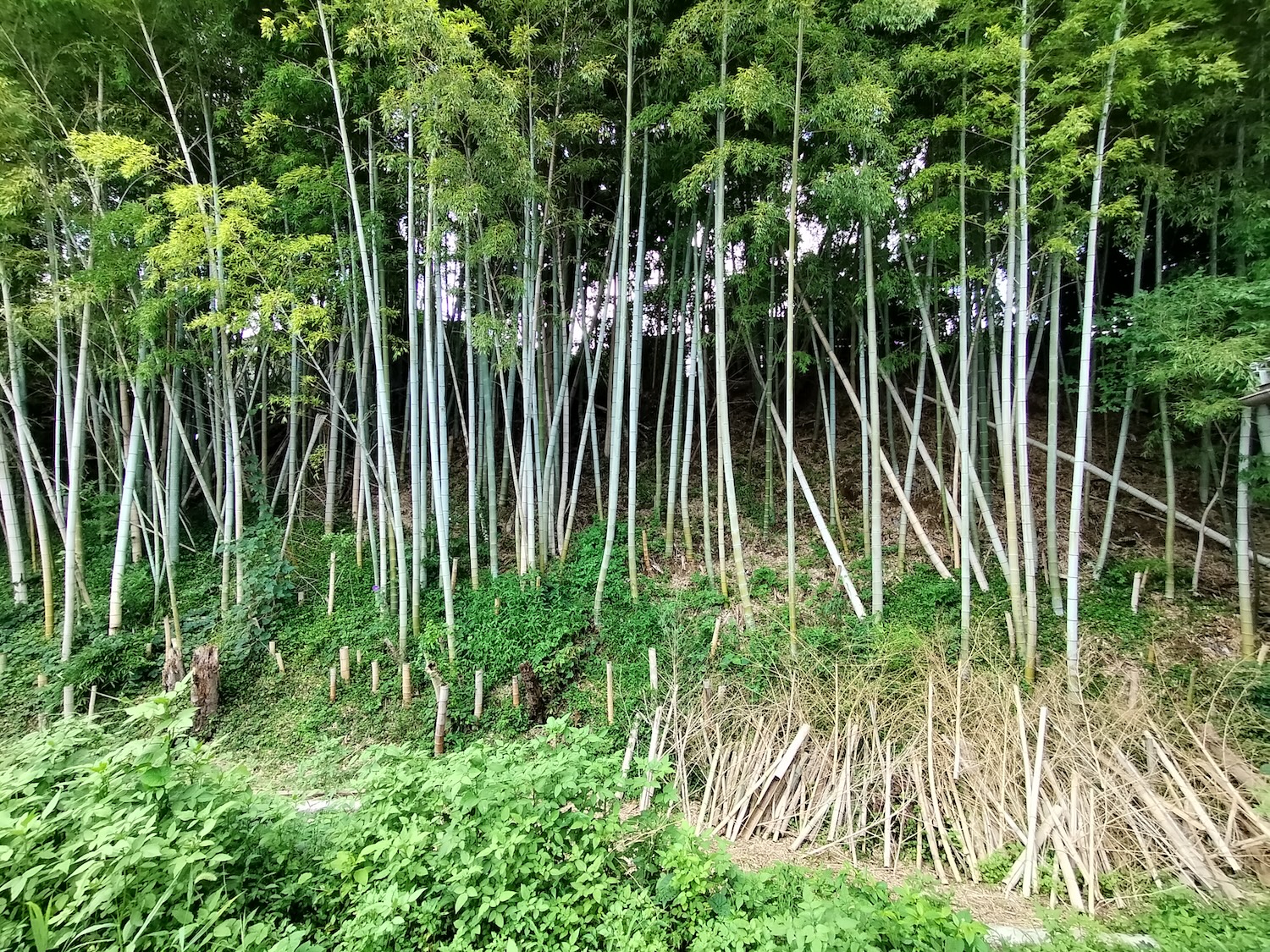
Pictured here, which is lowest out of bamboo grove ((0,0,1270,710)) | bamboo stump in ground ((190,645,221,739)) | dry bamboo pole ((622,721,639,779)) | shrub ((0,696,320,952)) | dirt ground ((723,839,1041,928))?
dirt ground ((723,839,1041,928))

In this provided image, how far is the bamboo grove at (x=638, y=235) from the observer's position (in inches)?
145

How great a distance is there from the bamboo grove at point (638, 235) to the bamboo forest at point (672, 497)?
0.06 meters

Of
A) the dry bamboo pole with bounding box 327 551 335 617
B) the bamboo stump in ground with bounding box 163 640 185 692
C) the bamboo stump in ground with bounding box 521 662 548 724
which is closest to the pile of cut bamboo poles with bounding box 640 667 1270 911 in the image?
the bamboo stump in ground with bounding box 521 662 548 724

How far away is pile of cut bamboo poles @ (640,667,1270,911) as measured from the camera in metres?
2.68

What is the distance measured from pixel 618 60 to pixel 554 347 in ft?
9.28

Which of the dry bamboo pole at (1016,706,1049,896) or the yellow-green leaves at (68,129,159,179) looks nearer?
the dry bamboo pole at (1016,706,1049,896)

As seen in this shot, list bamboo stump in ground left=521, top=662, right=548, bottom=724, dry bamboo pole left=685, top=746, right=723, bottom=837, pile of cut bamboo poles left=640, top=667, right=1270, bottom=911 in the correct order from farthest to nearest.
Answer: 1. bamboo stump in ground left=521, top=662, right=548, bottom=724
2. dry bamboo pole left=685, top=746, right=723, bottom=837
3. pile of cut bamboo poles left=640, top=667, right=1270, bottom=911

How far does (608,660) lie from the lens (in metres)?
4.47

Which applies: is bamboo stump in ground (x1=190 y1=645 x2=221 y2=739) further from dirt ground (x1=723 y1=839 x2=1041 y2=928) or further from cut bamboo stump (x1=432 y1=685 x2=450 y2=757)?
dirt ground (x1=723 y1=839 x2=1041 y2=928)

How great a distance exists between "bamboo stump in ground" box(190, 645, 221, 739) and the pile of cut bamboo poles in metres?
3.90

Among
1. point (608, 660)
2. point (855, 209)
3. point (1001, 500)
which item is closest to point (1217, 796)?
point (1001, 500)

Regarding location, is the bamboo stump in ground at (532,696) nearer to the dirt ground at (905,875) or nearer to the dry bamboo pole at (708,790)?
the dry bamboo pole at (708,790)

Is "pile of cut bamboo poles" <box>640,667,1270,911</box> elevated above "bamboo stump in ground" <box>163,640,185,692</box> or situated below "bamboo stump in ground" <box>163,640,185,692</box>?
below

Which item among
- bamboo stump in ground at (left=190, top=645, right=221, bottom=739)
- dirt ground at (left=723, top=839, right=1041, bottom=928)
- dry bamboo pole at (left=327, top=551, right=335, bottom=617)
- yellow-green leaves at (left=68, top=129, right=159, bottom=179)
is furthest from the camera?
dry bamboo pole at (left=327, top=551, right=335, bottom=617)
